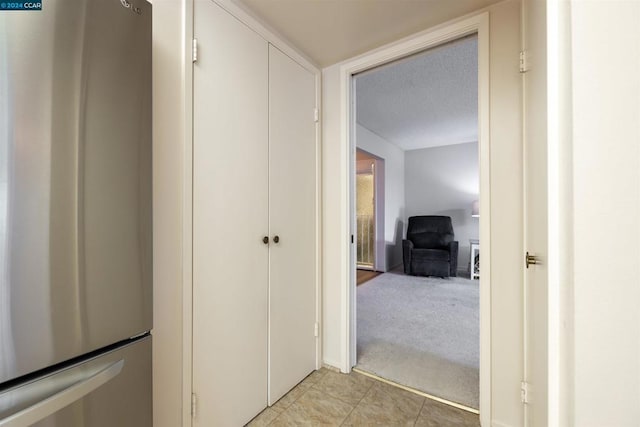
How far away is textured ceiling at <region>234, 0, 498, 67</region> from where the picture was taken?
136 centimetres

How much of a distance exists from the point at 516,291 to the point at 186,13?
210cm

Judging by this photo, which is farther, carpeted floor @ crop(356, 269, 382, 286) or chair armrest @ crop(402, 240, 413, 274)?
chair armrest @ crop(402, 240, 413, 274)

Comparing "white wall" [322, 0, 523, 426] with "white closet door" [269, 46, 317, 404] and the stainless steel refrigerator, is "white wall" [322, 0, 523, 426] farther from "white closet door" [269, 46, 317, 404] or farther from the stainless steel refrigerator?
the stainless steel refrigerator

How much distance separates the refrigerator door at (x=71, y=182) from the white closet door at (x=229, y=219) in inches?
16.1

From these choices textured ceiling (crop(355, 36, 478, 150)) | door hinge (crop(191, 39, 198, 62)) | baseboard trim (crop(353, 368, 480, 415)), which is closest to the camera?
door hinge (crop(191, 39, 198, 62))

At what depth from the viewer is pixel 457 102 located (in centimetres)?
335

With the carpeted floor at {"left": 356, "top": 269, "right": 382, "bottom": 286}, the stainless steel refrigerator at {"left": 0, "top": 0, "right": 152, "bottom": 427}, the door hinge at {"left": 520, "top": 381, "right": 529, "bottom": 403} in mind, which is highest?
the stainless steel refrigerator at {"left": 0, "top": 0, "right": 152, "bottom": 427}

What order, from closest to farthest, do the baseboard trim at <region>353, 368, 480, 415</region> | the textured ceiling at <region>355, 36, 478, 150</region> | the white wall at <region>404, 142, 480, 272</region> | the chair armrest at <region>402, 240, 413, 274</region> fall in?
the baseboard trim at <region>353, 368, 480, 415</region> → the textured ceiling at <region>355, 36, 478, 150</region> → the chair armrest at <region>402, 240, 413, 274</region> → the white wall at <region>404, 142, 480, 272</region>

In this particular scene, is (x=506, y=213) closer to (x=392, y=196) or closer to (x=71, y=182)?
(x=71, y=182)

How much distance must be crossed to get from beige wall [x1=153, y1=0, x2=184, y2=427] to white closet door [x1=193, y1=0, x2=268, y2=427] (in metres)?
0.08

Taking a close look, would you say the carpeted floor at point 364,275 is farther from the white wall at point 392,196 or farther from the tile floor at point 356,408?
the tile floor at point 356,408

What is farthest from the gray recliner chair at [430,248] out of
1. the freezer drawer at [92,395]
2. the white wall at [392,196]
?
the freezer drawer at [92,395]

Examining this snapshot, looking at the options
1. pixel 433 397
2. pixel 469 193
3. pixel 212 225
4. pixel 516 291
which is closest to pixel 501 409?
pixel 433 397

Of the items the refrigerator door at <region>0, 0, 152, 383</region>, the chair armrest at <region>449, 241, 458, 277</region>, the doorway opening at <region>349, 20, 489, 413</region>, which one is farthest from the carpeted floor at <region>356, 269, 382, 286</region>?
the refrigerator door at <region>0, 0, 152, 383</region>
